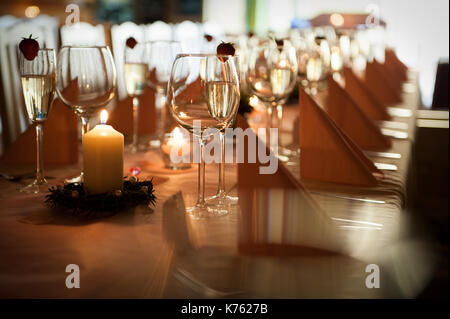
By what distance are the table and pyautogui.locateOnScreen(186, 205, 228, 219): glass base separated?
14 millimetres

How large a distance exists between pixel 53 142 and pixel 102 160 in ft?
1.40

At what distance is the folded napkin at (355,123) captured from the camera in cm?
149

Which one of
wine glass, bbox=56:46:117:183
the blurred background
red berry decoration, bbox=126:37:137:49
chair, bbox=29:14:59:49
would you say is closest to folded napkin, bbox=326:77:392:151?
red berry decoration, bbox=126:37:137:49

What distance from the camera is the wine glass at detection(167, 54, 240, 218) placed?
0.89 m

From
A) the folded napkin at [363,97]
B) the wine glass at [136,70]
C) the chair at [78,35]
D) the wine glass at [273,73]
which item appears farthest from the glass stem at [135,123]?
the chair at [78,35]

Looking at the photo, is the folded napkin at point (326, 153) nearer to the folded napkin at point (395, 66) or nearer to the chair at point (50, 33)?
the chair at point (50, 33)

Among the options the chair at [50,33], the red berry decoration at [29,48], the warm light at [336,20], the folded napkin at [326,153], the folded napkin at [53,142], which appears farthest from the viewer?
the warm light at [336,20]

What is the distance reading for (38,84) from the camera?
1.05m

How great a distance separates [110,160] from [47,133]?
1.40 ft

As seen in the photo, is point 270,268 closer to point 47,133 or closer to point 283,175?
point 283,175

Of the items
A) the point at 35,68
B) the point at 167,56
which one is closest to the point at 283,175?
the point at 35,68

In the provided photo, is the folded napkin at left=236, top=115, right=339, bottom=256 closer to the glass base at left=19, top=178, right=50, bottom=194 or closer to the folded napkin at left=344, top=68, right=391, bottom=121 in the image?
the glass base at left=19, top=178, right=50, bottom=194

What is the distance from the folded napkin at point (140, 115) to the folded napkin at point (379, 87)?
1178 mm
